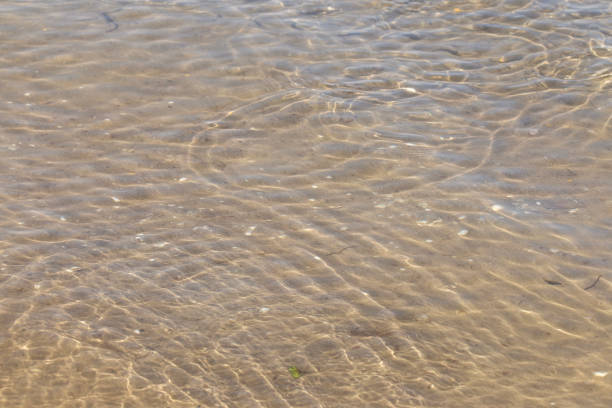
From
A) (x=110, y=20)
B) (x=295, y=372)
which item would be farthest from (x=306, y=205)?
(x=110, y=20)

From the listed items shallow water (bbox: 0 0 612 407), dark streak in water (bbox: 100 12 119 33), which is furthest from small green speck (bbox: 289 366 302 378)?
dark streak in water (bbox: 100 12 119 33)

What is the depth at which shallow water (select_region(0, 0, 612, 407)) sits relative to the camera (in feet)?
13.3

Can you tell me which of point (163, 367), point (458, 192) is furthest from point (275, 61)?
point (163, 367)

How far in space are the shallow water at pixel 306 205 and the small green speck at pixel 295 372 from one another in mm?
51

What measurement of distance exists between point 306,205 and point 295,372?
1584mm

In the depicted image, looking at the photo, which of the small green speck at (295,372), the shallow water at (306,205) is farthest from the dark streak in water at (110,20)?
the small green speck at (295,372)

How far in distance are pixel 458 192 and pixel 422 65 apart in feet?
6.91

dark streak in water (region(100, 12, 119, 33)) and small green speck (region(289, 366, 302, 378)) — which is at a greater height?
dark streak in water (region(100, 12, 119, 33))

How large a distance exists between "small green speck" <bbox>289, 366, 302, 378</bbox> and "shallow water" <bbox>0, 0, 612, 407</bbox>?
0.05 metres

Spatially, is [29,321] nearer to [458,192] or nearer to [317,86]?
[458,192]

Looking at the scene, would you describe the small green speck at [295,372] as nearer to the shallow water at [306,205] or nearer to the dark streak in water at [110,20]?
the shallow water at [306,205]

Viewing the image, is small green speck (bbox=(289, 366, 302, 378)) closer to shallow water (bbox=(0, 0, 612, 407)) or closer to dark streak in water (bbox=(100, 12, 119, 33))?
shallow water (bbox=(0, 0, 612, 407))

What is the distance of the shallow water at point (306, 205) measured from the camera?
407 centimetres

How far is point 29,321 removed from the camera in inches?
171
